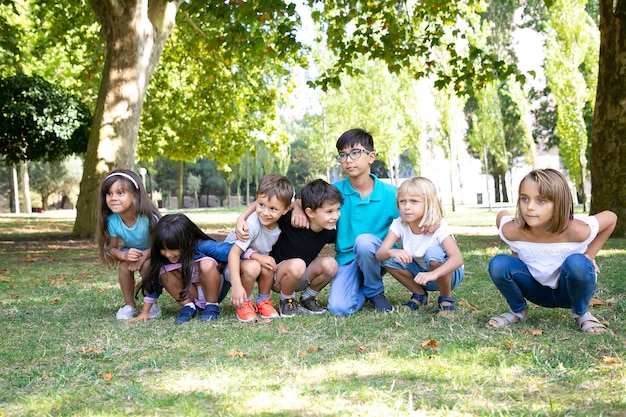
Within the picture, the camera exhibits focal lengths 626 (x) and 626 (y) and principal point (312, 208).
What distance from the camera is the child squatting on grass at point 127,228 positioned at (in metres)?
4.45

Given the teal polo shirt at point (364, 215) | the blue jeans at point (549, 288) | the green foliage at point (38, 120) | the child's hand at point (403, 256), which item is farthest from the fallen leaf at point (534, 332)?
the green foliage at point (38, 120)

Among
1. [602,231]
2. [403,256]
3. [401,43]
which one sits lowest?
[403,256]

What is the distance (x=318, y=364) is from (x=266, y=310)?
1482 mm

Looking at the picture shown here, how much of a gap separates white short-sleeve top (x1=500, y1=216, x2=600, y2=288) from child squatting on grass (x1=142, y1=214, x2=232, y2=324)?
2.01m

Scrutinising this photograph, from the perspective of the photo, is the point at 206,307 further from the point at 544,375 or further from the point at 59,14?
the point at 59,14

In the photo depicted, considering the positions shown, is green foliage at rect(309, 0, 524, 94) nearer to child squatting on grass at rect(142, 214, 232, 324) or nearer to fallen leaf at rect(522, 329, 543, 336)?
child squatting on grass at rect(142, 214, 232, 324)

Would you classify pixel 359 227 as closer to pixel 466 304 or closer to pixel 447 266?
pixel 447 266

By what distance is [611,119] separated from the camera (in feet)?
31.2

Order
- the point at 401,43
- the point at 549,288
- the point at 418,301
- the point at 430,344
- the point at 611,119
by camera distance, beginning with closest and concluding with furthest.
→ the point at 430,344
the point at 549,288
the point at 418,301
the point at 611,119
the point at 401,43

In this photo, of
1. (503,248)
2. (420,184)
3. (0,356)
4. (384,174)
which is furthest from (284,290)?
(384,174)

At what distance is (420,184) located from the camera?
4270 mm

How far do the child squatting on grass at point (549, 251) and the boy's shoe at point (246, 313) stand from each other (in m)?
1.58

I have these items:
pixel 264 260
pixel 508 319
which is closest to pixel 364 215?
pixel 264 260

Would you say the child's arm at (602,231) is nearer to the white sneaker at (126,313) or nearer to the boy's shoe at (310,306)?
the boy's shoe at (310,306)
